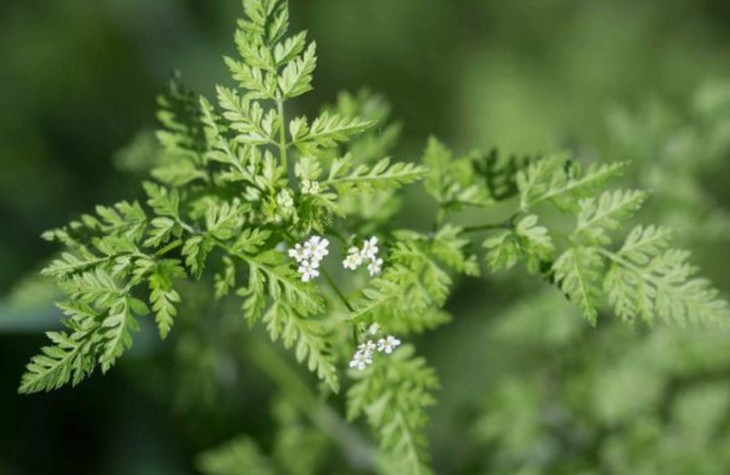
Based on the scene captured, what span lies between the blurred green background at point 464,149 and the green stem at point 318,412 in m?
0.23

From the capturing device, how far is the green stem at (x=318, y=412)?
396cm

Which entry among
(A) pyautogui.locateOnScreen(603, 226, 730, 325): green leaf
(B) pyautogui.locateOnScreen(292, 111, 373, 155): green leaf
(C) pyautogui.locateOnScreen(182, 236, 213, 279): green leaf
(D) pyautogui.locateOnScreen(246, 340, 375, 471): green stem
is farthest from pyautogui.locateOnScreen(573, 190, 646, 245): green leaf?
(D) pyautogui.locateOnScreen(246, 340, 375, 471): green stem

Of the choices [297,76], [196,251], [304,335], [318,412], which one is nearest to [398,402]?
[304,335]

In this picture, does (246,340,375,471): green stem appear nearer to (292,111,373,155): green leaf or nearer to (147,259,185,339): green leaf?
(147,259,185,339): green leaf

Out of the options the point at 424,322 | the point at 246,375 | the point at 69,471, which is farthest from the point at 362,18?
the point at 424,322

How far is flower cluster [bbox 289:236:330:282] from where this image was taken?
8.05ft

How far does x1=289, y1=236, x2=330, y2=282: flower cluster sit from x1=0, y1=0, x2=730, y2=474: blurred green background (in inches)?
50.6

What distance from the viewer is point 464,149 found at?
21.2 feet

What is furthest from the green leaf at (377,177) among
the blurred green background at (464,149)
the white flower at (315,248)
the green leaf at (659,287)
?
the blurred green background at (464,149)

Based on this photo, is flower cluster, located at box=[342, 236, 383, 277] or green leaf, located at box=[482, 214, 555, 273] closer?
flower cluster, located at box=[342, 236, 383, 277]

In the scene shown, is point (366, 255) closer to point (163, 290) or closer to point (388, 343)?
point (388, 343)

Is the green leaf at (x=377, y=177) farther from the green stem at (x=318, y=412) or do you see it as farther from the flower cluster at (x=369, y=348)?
the green stem at (x=318, y=412)

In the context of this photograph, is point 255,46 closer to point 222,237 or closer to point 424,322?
point 222,237

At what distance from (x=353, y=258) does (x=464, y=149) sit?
410 cm
